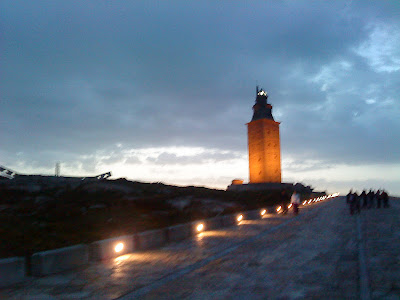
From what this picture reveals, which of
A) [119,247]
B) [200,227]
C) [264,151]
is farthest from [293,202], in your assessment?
[264,151]

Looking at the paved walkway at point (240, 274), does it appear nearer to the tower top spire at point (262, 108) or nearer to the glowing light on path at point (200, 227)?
the glowing light on path at point (200, 227)

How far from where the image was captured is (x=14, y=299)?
6473mm

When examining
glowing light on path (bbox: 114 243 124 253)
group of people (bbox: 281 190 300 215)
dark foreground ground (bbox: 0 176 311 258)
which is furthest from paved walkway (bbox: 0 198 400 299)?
group of people (bbox: 281 190 300 215)

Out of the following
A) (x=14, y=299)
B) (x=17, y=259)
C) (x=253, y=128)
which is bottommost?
(x=14, y=299)

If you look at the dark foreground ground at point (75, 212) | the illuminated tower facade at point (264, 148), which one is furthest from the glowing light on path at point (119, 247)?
the illuminated tower facade at point (264, 148)

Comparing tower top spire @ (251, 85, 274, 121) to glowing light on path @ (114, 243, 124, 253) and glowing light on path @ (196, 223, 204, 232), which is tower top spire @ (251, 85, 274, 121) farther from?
glowing light on path @ (114, 243, 124, 253)

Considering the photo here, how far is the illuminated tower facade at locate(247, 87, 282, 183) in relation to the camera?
86125mm

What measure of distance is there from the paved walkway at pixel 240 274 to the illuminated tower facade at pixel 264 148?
74.2 meters

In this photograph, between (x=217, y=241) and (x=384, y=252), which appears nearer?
(x=384, y=252)

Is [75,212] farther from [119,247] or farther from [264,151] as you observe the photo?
[264,151]

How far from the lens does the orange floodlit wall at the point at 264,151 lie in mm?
86025

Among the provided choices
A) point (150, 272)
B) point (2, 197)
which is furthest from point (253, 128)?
point (150, 272)

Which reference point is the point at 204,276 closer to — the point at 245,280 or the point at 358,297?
the point at 245,280

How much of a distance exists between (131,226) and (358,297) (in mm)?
10004
